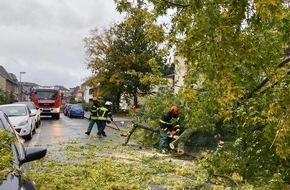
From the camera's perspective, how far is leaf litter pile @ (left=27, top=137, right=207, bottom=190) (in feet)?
25.2

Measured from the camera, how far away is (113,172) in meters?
8.88

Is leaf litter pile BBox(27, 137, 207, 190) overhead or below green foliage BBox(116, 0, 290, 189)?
below

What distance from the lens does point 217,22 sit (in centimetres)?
391

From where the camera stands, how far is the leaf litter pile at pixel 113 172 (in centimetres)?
768

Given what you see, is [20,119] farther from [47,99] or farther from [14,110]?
[47,99]

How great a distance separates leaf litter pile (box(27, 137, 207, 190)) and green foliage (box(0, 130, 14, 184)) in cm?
106

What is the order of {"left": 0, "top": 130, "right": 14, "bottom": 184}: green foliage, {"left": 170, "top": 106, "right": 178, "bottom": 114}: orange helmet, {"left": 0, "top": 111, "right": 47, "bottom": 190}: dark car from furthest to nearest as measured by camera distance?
{"left": 170, "top": 106, "right": 178, "bottom": 114}: orange helmet
{"left": 0, "top": 130, "right": 14, "bottom": 184}: green foliage
{"left": 0, "top": 111, "right": 47, "bottom": 190}: dark car

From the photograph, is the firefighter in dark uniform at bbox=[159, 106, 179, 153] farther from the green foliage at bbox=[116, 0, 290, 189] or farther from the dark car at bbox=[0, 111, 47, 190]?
→ the dark car at bbox=[0, 111, 47, 190]

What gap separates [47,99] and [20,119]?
61.4 ft

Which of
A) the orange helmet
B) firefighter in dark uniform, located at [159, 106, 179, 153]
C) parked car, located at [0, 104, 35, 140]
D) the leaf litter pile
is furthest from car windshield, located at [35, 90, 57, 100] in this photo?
the orange helmet

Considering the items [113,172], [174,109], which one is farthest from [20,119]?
[113,172]

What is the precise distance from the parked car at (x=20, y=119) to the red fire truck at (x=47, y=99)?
1627 cm

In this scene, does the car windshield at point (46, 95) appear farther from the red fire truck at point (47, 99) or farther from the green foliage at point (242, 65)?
the green foliage at point (242, 65)

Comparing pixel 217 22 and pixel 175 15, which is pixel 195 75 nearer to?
pixel 175 15
